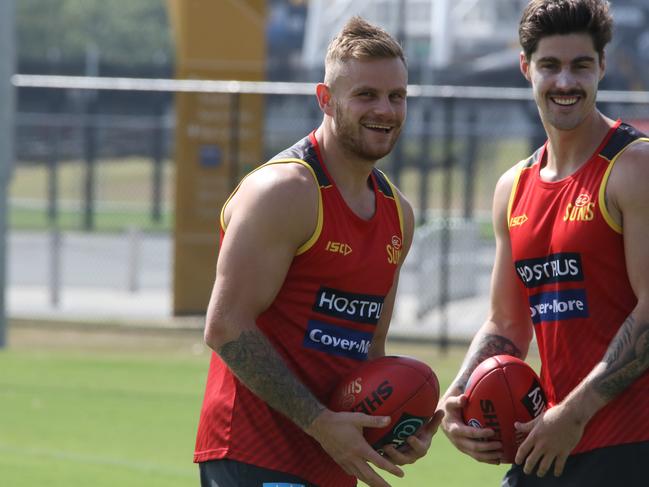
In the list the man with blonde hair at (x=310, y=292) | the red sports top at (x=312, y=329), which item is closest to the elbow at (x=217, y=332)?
the man with blonde hair at (x=310, y=292)

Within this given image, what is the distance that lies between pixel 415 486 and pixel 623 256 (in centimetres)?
A: 384

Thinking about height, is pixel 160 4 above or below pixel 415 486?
above

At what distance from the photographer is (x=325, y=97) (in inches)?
161

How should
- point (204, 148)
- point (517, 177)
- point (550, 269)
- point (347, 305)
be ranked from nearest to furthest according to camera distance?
point (347, 305) → point (550, 269) → point (517, 177) → point (204, 148)

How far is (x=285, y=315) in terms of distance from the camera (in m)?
Result: 4.04

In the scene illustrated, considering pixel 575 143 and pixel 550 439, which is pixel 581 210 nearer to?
pixel 575 143

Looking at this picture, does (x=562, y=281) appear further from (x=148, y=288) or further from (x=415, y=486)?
(x=148, y=288)

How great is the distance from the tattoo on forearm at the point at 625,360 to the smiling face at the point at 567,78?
680 mm

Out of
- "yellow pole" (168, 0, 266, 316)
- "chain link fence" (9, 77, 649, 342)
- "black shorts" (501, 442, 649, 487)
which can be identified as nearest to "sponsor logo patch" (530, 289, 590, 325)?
"black shorts" (501, 442, 649, 487)

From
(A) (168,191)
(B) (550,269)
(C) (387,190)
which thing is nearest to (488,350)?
(B) (550,269)

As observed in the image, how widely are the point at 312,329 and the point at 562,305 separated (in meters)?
0.81

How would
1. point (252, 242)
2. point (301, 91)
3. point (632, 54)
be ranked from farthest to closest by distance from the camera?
point (632, 54)
point (301, 91)
point (252, 242)

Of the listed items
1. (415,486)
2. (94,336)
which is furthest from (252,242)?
(94,336)

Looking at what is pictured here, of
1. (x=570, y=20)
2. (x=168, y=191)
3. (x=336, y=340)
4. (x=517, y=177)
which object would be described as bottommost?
(x=168, y=191)
